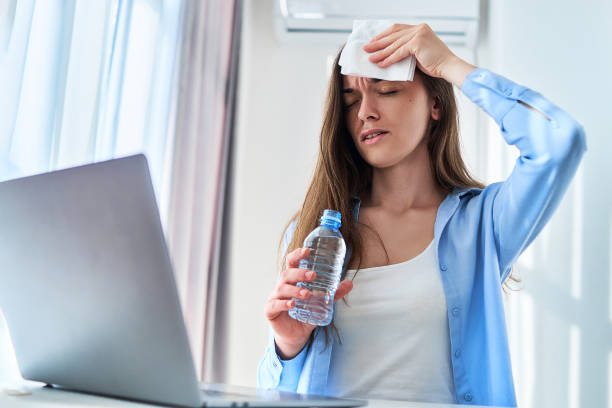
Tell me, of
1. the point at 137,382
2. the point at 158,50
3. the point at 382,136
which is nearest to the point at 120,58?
the point at 158,50

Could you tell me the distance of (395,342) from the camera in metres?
1.14

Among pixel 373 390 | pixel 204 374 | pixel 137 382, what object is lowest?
pixel 204 374

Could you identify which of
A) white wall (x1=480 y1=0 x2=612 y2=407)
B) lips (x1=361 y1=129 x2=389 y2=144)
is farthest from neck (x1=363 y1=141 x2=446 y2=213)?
white wall (x1=480 y1=0 x2=612 y2=407)

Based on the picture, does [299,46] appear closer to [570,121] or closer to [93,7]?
[93,7]

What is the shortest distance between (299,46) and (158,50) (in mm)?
1045

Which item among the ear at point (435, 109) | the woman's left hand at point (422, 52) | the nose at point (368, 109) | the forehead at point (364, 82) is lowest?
the nose at point (368, 109)

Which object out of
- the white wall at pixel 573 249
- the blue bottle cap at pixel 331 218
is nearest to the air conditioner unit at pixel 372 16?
the white wall at pixel 573 249

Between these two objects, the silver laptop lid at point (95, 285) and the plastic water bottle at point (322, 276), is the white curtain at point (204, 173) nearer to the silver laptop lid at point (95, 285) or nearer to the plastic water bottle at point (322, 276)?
the plastic water bottle at point (322, 276)

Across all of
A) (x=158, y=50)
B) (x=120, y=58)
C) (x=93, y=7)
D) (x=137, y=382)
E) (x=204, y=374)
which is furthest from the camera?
(x=204, y=374)

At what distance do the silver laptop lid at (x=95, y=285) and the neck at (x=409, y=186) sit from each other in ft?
2.97

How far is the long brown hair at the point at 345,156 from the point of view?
138cm

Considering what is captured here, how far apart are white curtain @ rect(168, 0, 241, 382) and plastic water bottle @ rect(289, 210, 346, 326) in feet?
2.85

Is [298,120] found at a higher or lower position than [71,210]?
higher

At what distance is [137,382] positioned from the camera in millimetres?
627
